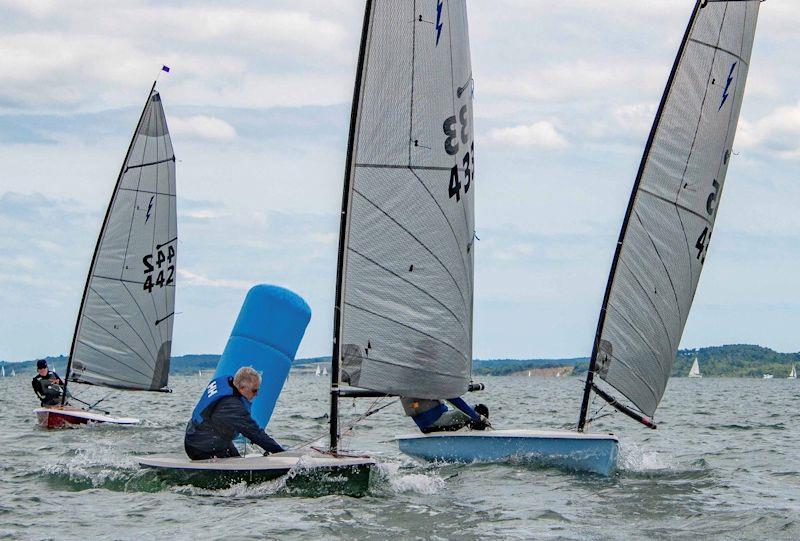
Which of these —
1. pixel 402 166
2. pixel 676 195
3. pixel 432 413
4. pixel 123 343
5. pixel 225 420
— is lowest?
pixel 225 420

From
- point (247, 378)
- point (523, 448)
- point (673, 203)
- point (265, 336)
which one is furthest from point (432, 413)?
point (247, 378)

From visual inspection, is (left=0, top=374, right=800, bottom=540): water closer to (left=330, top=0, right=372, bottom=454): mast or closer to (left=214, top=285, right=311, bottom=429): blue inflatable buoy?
(left=330, top=0, right=372, bottom=454): mast

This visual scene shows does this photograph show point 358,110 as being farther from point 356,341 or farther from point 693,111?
point 693,111

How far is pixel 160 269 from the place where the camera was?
2211 centimetres

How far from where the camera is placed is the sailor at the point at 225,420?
10.9 meters

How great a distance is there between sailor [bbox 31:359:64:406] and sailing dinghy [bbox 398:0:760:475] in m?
9.23

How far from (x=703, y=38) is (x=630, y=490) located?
5484 millimetres

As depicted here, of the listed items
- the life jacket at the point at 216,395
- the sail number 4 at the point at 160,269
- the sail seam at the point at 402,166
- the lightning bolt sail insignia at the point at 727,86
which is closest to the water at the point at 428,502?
the life jacket at the point at 216,395

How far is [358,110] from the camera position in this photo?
11.7m

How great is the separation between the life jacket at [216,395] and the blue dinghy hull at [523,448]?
3826 millimetres

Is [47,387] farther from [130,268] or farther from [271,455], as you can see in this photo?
[271,455]

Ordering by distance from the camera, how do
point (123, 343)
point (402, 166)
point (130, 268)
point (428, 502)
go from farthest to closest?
point (123, 343) < point (130, 268) < point (402, 166) < point (428, 502)

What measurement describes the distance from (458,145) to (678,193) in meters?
3.13

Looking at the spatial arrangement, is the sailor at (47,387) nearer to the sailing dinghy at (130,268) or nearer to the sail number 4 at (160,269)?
the sailing dinghy at (130,268)
